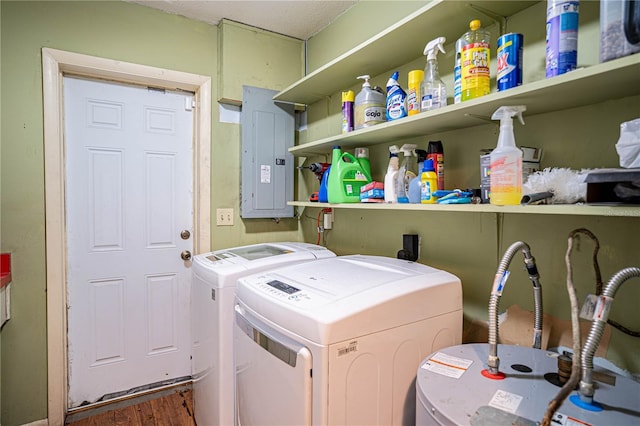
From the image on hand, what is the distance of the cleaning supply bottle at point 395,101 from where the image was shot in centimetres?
149

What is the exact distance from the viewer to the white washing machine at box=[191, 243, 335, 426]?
1563 millimetres

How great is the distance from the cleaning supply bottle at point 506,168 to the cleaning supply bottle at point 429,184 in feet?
0.97

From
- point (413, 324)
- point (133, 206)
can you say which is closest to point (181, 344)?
point (133, 206)

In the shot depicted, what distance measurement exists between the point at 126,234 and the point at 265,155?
40.2 inches

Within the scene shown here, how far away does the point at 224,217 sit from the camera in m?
2.37

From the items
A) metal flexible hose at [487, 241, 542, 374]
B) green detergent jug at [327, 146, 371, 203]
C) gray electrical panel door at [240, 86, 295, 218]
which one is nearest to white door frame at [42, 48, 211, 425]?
gray electrical panel door at [240, 86, 295, 218]

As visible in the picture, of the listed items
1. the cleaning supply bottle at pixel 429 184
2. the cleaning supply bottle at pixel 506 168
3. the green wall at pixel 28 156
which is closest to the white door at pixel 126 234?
the green wall at pixel 28 156

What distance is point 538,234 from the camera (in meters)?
1.21

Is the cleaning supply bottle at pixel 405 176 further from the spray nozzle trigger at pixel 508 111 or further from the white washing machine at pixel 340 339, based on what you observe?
the spray nozzle trigger at pixel 508 111

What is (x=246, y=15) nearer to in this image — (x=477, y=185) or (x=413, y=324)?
(x=477, y=185)

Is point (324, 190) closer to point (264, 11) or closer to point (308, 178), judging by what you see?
point (308, 178)

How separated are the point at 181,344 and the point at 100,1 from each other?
2.16m

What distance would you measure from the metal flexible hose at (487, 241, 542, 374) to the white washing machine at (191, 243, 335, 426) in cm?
100

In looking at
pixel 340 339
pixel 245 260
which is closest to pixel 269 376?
pixel 340 339
